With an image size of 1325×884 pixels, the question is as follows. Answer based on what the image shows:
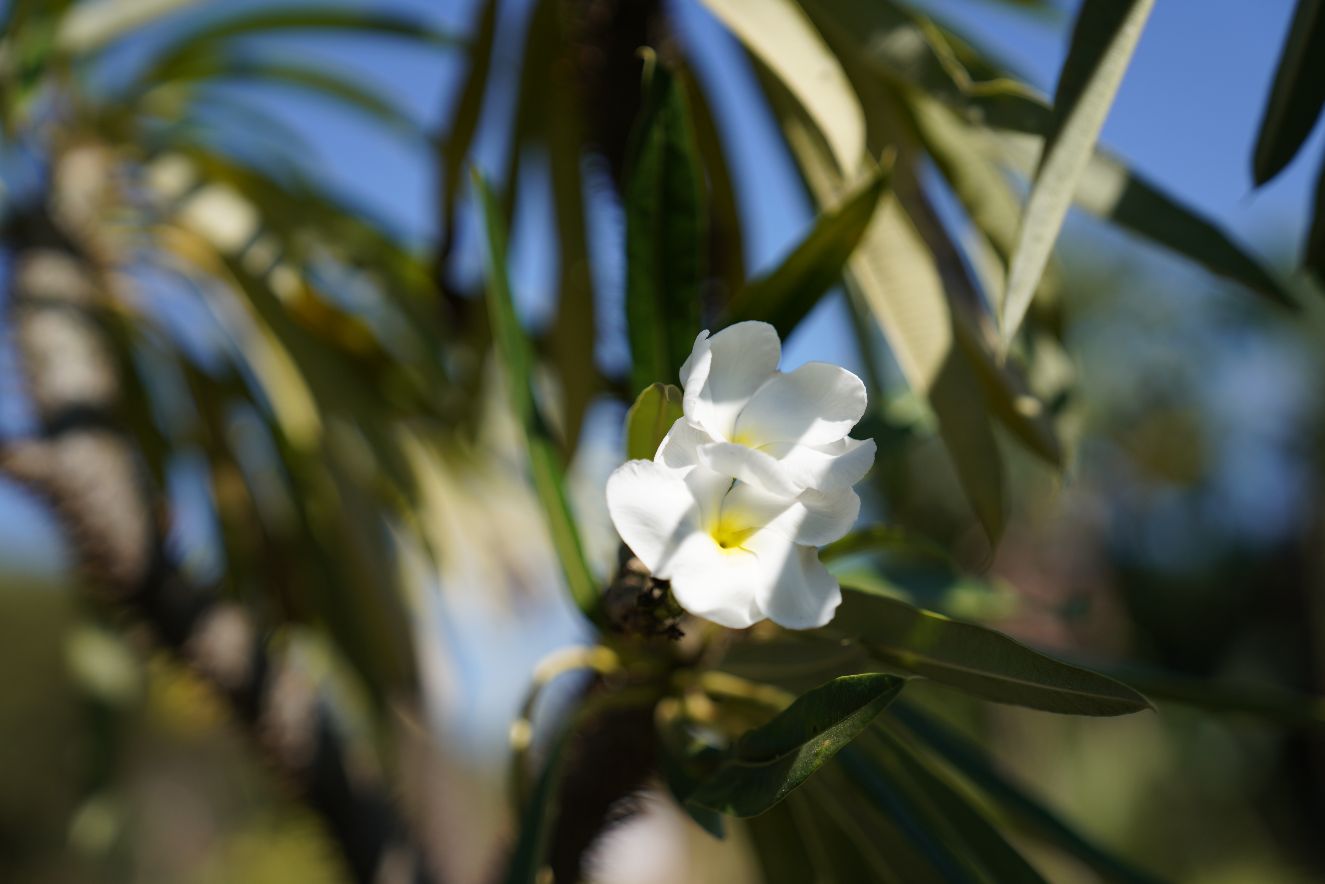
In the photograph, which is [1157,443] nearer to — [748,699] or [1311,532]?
[1311,532]

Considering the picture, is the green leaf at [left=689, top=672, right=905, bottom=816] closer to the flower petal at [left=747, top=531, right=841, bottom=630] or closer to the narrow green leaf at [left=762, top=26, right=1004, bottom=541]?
the flower petal at [left=747, top=531, right=841, bottom=630]

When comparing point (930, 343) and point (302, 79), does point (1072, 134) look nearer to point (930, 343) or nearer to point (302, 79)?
point (930, 343)

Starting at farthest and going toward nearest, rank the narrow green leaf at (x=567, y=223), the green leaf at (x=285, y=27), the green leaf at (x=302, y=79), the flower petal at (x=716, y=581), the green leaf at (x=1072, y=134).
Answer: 1. the green leaf at (x=302, y=79)
2. the green leaf at (x=285, y=27)
3. the narrow green leaf at (x=567, y=223)
4. the green leaf at (x=1072, y=134)
5. the flower petal at (x=716, y=581)

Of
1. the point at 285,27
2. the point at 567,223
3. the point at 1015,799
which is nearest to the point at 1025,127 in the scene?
the point at 1015,799

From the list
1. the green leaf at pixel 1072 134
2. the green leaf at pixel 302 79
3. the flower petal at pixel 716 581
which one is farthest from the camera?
the green leaf at pixel 302 79

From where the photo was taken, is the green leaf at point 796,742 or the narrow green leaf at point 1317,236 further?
the narrow green leaf at point 1317,236

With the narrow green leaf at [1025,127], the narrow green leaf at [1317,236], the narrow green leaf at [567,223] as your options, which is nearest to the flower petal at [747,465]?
the narrow green leaf at [1025,127]

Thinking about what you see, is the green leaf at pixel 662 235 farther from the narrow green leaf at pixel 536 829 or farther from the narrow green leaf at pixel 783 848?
the narrow green leaf at pixel 783 848
